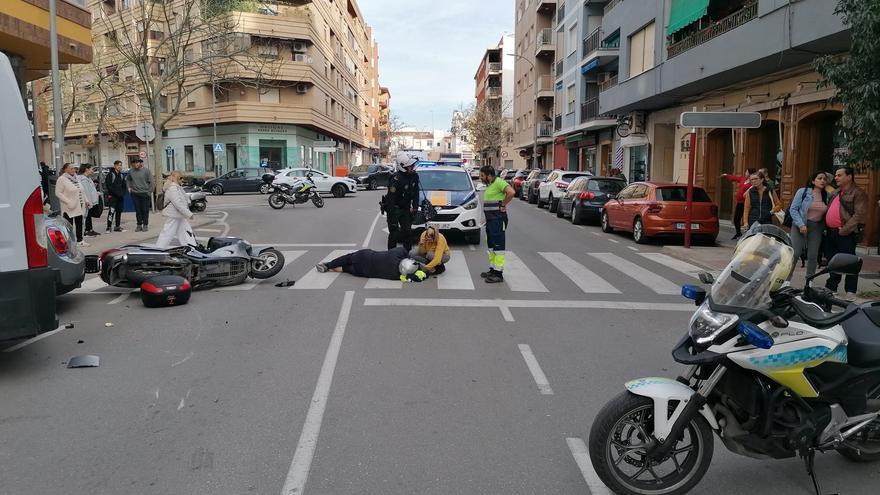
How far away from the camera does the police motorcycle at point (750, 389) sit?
3.31m

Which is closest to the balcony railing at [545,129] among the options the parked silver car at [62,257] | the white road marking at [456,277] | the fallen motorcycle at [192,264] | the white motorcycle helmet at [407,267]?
the white road marking at [456,277]

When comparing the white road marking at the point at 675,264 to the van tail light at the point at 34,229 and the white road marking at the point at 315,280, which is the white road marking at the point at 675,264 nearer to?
the white road marking at the point at 315,280

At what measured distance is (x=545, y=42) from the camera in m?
49.5

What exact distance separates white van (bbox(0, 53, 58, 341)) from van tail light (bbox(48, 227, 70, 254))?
7.17ft

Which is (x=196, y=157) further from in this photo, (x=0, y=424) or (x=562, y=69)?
(x=0, y=424)

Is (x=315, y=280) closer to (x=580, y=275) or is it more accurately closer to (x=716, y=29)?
(x=580, y=275)

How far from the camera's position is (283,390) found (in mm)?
5141

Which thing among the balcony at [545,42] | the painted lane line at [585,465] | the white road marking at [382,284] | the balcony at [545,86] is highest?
the balcony at [545,42]

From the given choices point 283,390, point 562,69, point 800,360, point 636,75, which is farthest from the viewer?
point 562,69

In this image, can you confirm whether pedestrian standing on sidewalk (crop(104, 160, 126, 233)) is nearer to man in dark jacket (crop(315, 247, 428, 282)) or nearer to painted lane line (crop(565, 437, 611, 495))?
man in dark jacket (crop(315, 247, 428, 282))

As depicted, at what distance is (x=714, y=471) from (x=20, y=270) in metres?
5.10

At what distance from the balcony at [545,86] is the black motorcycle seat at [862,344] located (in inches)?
1869

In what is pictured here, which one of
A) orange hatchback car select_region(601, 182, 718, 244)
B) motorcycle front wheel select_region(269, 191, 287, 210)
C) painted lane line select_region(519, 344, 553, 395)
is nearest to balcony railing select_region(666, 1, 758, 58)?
orange hatchback car select_region(601, 182, 718, 244)

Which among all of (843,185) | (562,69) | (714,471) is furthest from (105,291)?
(562,69)
